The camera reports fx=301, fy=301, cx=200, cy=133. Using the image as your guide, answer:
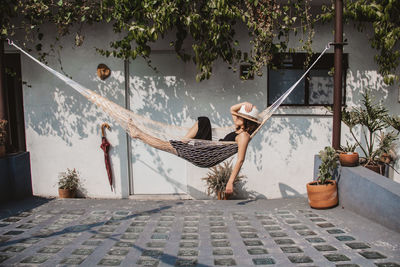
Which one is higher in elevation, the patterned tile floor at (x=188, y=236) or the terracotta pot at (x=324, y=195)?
the terracotta pot at (x=324, y=195)

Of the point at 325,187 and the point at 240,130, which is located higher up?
the point at 240,130

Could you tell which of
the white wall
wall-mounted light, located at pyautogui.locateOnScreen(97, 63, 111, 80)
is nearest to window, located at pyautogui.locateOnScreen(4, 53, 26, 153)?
the white wall

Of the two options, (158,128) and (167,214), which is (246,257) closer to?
(167,214)

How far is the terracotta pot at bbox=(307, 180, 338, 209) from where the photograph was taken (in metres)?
3.81

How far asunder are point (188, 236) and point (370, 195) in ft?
6.71

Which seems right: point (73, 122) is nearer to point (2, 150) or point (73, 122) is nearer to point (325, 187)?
point (2, 150)

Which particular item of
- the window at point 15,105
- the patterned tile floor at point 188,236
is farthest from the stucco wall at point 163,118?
the patterned tile floor at point 188,236

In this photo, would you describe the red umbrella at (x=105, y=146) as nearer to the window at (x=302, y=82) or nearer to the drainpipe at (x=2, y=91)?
the drainpipe at (x=2, y=91)

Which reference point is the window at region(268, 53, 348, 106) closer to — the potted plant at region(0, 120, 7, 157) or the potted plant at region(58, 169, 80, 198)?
the potted plant at region(58, 169, 80, 198)

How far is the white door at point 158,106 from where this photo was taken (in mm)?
4840

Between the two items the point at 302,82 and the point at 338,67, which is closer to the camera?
the point at 338,67

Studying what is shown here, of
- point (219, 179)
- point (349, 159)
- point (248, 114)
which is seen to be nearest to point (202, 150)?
point (248, 114)

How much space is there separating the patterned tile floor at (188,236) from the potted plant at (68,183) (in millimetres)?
626

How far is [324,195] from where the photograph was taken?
382 cm
